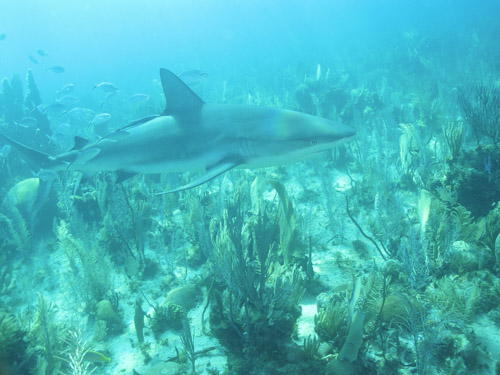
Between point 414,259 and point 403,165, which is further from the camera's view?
point 403,165

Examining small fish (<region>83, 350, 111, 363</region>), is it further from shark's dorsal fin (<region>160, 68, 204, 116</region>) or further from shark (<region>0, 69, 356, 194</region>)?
shark's dorsal fin (<region>160, 68, 204, 116</region>)

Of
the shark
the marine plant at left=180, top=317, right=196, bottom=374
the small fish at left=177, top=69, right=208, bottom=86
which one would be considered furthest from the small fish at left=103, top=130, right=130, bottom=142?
the small fish at left=177, top=69, right=208, bottom=86

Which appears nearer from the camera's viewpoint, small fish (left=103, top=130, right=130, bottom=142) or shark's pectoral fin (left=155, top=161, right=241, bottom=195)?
shark's pectoral fin (left=155, top=161, right=241, bottom=195)

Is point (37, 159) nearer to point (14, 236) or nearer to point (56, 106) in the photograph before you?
point (14, 236)

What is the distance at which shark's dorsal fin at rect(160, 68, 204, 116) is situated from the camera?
3.99 metres

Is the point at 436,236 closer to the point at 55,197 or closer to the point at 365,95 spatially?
the point at 55,197

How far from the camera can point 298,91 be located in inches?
638

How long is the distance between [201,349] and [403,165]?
251 inches


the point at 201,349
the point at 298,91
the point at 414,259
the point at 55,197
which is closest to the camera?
the point at 201,349

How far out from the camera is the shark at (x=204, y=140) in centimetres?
316

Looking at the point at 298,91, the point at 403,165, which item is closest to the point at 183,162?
the point at 403,165

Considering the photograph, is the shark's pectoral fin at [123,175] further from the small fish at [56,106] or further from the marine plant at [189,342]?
the small fish at [56,106]

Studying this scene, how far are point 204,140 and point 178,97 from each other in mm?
858

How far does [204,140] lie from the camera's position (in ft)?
12.2
